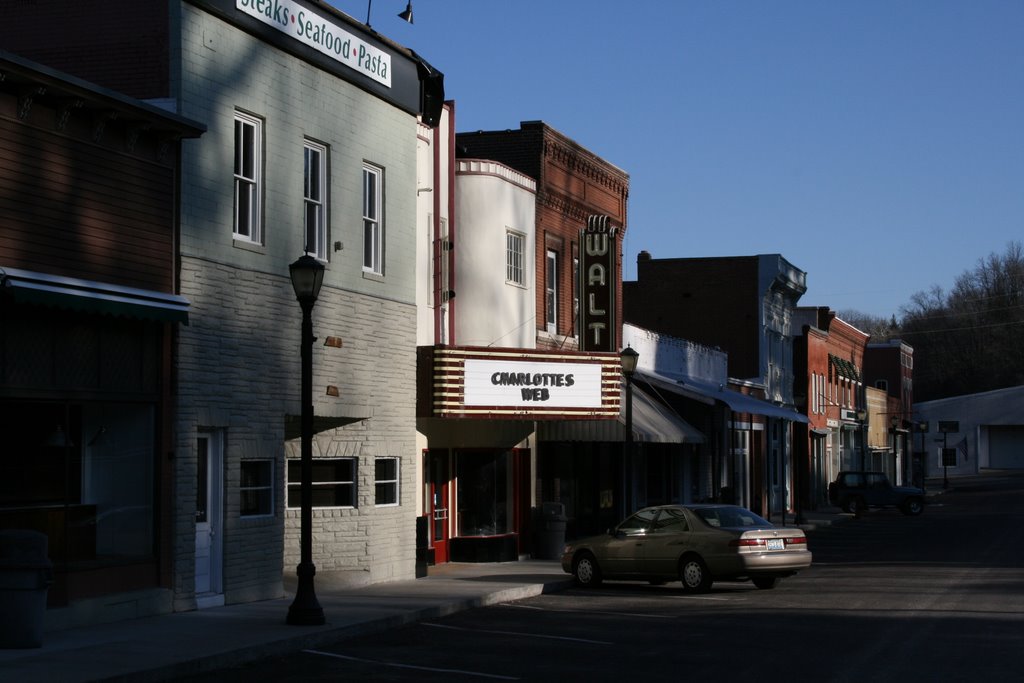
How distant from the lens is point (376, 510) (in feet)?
74.8

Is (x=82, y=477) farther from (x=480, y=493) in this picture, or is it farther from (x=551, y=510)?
(x=551, y=510)

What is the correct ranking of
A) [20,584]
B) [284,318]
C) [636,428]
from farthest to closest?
[636,428] → [284,318] → [20,584]

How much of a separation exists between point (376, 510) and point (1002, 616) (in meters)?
9.81

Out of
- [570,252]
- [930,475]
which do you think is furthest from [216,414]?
[930,475]

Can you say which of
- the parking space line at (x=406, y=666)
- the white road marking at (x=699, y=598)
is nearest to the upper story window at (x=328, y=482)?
the white road marking at (x=699, y=598)

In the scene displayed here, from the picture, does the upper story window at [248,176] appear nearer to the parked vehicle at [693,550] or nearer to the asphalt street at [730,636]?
the asphalt street at [730,636]

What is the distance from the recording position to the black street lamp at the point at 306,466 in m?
16.6

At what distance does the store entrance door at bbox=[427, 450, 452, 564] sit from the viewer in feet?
88.1

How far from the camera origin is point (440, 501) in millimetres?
27250

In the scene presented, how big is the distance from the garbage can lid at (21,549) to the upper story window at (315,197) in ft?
26.1

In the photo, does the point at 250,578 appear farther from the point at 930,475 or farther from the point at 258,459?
the point at 930,475

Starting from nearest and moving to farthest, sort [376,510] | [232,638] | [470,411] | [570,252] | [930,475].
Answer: [232,638]
[376,510]
[470,411]
[570,252]
[930,475]

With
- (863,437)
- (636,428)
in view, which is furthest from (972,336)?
(636,428)

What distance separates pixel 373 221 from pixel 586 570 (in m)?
7.02
